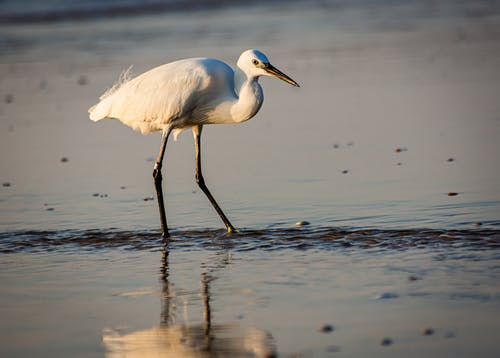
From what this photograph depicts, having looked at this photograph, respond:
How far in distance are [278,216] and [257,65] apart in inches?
50.9

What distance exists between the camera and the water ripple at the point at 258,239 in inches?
294

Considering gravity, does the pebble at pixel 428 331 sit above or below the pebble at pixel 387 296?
below

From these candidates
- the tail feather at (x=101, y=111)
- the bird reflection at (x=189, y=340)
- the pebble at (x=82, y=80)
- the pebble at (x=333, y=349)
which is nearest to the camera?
the pebble at (x=333, y=349)

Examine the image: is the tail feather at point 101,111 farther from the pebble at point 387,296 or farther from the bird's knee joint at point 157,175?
the pebble at point 387,296

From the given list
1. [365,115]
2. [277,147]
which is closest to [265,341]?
[277,147]

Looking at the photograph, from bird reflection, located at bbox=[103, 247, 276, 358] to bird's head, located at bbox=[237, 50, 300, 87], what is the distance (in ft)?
10.2

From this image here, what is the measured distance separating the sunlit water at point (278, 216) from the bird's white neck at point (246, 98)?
86 cm

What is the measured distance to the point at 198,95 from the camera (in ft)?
28.9

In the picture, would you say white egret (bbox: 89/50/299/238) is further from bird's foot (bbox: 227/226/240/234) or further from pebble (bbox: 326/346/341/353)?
pebble (bbox: 326/346/341/353)

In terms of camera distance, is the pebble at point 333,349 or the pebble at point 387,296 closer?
the pebble at point 333,349

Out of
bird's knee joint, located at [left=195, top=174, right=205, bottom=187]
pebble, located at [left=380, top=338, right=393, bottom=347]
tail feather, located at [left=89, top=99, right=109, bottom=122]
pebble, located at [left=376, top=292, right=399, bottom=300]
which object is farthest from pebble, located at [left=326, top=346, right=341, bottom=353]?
tail feather, located at [left=89, top=99, right=109, bottom=122]

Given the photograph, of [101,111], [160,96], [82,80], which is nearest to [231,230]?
[160,96]

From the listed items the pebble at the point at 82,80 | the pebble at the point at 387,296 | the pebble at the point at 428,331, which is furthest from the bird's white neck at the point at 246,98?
the pebble at the point at 82,80

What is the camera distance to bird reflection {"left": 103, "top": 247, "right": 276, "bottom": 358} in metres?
5.39
